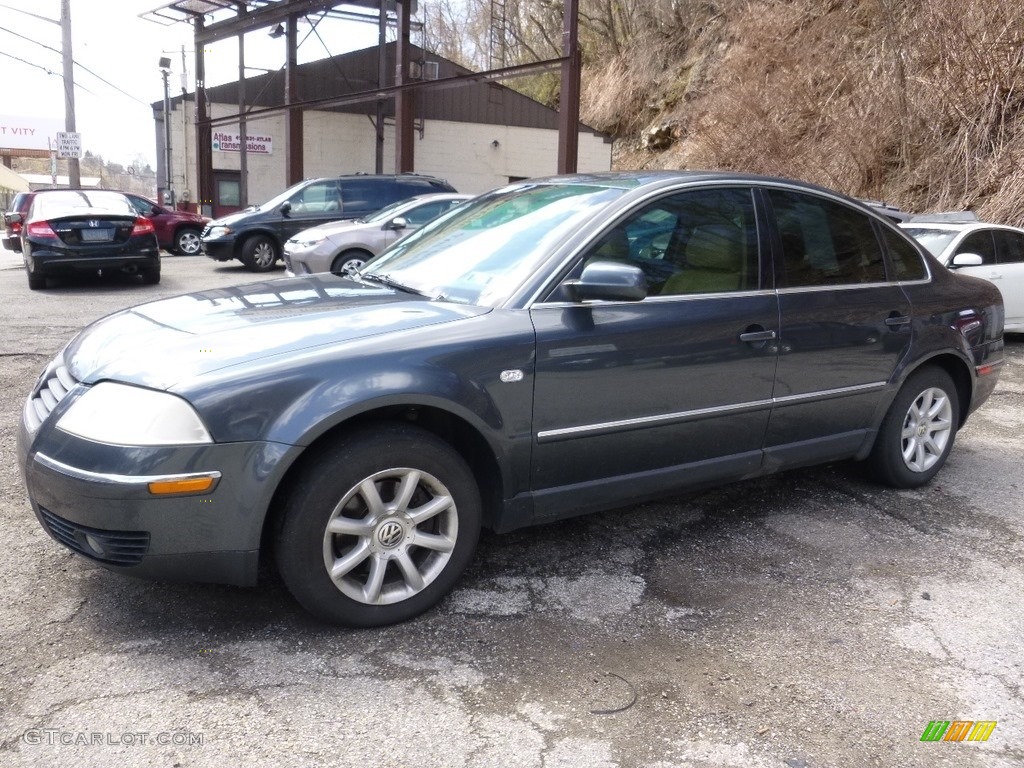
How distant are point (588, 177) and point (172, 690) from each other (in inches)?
110

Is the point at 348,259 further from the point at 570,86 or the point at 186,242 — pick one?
the point at 186,242

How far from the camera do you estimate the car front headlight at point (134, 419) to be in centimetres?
278

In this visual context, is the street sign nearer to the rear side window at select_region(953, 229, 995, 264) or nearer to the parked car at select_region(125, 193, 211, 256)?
the parked car at select_region(125, 193, 211, 256)

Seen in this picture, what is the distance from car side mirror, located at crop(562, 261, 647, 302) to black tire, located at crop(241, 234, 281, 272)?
43.1 feet

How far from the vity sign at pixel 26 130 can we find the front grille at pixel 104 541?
87.6 metres

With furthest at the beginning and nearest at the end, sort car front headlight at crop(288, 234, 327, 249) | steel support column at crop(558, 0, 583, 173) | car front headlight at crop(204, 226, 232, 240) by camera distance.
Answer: car front headlight at crop(204, 226, 232, 240), steel support column at crop(558, 0, 583, 173), car front headlight at crop(288, 234, 327, 249)

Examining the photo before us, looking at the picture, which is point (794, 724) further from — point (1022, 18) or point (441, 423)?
point (1022, 18)

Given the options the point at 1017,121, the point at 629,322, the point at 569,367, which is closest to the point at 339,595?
the point at 569,367

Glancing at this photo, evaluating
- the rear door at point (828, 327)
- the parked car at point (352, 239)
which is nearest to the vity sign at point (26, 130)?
the parked car at point (352, 239)

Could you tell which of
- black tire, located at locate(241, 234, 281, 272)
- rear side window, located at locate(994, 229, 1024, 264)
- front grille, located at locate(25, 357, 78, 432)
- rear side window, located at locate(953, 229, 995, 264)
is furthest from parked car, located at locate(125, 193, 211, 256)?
front grille, located at locate(25, 357, 78, 432)

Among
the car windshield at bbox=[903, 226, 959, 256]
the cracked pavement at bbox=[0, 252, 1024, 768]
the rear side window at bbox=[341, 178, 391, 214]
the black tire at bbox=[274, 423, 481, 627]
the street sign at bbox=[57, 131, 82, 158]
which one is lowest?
the cracked pavement at bbox=[0, 252, 1024, 768]

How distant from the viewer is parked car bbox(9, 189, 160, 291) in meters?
11.9

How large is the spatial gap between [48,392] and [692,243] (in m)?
2.62

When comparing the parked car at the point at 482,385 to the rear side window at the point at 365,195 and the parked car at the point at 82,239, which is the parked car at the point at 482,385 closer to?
the parked car at the point at 82,239
